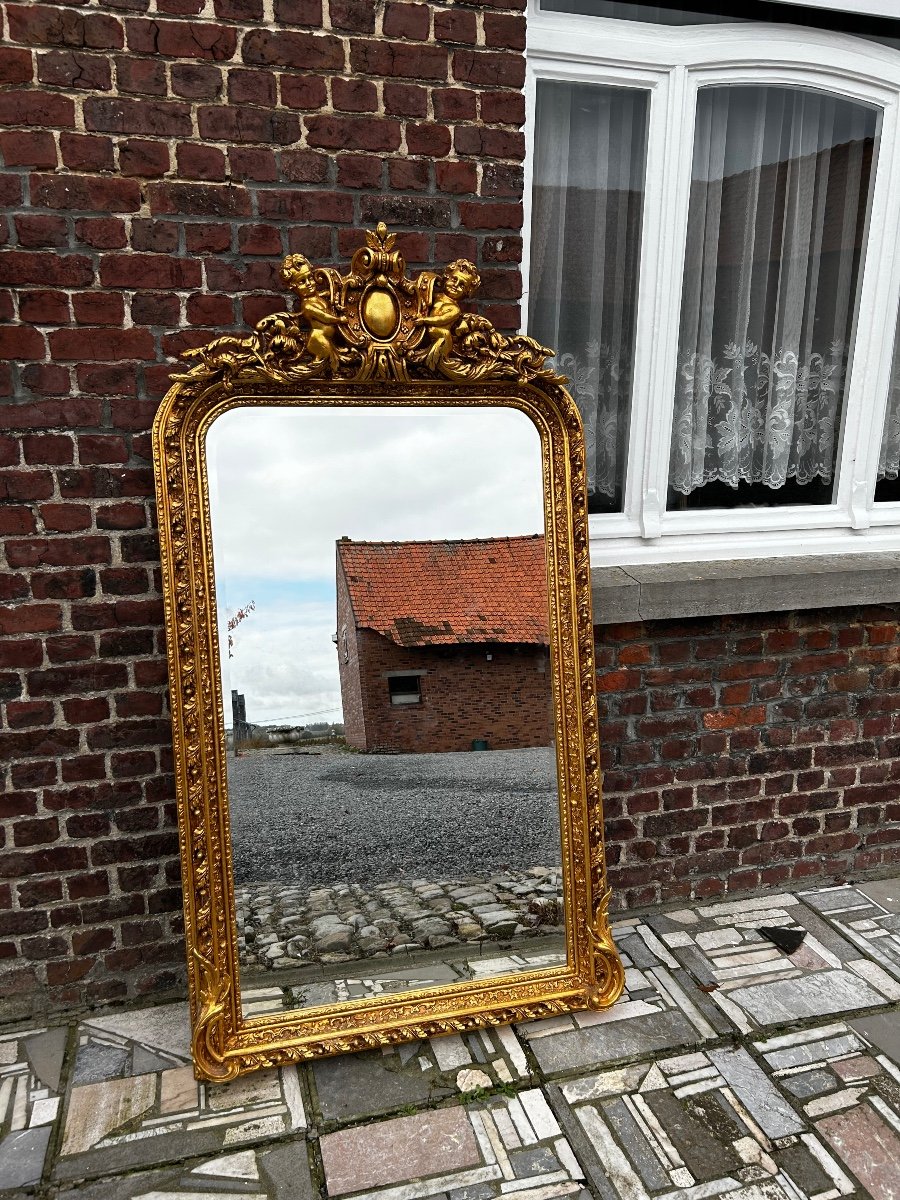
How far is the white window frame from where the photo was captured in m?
2.41

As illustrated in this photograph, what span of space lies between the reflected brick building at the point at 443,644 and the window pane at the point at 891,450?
5.32ft

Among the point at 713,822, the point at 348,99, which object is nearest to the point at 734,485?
the point at 713,822

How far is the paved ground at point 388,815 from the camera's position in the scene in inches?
83.7

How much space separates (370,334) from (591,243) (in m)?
1.02

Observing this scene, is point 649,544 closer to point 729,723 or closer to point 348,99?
point 729,723

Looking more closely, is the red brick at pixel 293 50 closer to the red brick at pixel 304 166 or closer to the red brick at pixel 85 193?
the red brick at pixel 304 166

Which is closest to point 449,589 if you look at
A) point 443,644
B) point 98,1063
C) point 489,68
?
point 443,644

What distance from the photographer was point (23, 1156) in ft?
6.23

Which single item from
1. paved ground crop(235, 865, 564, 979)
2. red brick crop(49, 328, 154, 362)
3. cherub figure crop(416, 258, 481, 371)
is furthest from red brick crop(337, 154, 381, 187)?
paved ground crop(235, 865, 564, 979)

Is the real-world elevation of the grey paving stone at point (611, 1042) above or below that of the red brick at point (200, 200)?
below

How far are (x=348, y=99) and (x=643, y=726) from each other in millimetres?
2139

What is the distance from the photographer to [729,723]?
2.87 metres

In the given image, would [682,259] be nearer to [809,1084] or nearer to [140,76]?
[140,76]

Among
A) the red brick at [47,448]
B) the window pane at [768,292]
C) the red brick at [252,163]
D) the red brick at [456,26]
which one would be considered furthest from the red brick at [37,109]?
the window pane at [768,292]
